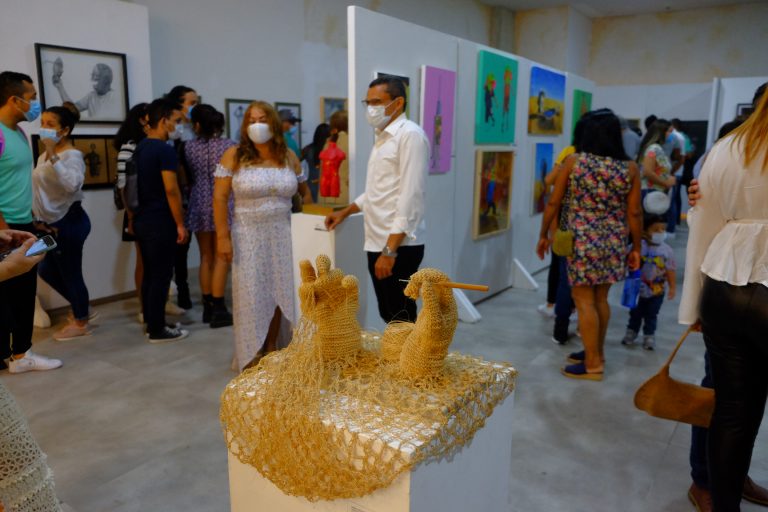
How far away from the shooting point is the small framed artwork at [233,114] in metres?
7.09

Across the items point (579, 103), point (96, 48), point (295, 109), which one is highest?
point (96, 48)

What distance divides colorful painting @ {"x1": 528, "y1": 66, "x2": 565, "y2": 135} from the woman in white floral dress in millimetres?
3574

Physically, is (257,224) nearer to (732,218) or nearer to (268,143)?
(268,143)

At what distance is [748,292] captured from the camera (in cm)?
181

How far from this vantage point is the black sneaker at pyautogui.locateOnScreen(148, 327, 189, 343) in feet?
15.1

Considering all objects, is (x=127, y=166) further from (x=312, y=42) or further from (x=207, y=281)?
(x=312, y=42)

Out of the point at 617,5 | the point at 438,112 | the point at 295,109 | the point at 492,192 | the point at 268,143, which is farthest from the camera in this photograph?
the point at 617,5

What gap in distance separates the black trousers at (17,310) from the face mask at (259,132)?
160 cm

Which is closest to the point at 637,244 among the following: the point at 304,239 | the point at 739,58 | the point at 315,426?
the point at 304,239

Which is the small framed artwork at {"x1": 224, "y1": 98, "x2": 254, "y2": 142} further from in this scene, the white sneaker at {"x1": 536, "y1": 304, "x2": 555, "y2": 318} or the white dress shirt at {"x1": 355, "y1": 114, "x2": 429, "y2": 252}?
the white dress shirt at {"x1": 355, "y1": 114, "x2": 429, "y2": 252}

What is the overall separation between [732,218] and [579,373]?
229 cm

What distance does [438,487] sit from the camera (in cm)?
155

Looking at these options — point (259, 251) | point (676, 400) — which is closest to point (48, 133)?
point (259, 251)

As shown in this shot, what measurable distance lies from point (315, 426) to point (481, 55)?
180 inches
